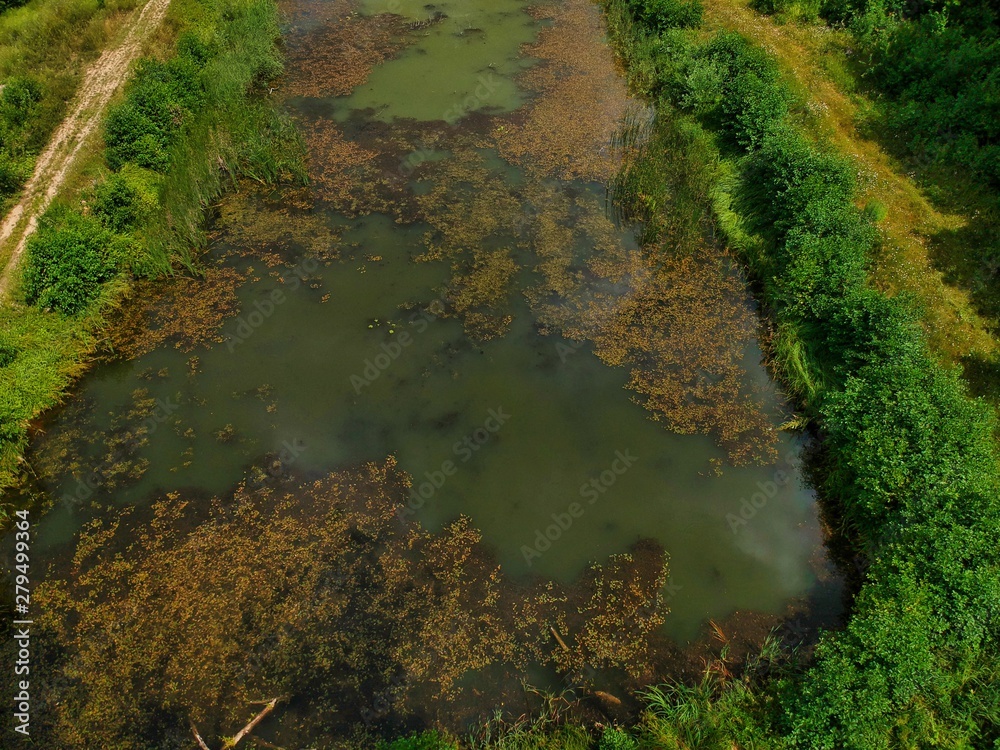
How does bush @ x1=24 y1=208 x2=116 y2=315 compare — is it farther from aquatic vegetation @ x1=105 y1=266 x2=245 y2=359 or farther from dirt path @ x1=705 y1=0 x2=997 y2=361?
dirt path @ x1=705 y1=0 x2=997 y2=361

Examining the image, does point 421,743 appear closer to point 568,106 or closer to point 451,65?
point 568,106

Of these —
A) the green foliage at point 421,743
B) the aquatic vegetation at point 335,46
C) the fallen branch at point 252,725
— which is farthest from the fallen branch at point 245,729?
the aquatic vegetation at point 335,46

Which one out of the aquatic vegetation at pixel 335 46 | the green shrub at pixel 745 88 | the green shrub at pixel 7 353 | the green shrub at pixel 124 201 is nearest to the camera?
the green shrub at pixel 7 353

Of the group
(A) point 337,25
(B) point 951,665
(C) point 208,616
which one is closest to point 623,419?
(B) point 951,665

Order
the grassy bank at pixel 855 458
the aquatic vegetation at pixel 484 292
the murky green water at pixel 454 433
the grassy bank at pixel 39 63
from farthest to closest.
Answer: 1. the grassy bank at pixel 39 63
2. the aquatic vegetation at pixel 484 292
3. the murky green water at pixel 454 433
4. the grassy bank at pixel 855 458

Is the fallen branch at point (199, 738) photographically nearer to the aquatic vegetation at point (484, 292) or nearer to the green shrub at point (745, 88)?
the aquatic vegetation at point (484, 292)
